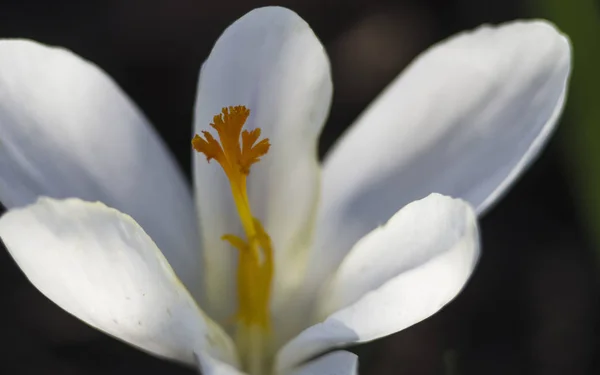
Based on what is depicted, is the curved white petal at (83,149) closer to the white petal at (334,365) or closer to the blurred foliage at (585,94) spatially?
the white petal at (334,365)

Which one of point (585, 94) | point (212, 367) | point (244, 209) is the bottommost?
point (212, 367)

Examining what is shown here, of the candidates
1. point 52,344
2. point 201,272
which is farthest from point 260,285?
point 52,344

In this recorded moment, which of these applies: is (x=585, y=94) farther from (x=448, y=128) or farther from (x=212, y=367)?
(x=212, y=367)

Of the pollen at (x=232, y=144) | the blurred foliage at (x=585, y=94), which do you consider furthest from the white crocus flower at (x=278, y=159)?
the blurred foliage at (x=585, y=94)

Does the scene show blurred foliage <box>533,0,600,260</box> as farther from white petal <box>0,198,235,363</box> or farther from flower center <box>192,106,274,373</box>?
white petal <box>0,198,235,363</box>

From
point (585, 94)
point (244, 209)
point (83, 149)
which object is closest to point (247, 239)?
point (244, 209)

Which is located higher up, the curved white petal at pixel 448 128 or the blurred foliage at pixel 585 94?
the blurred foliage at pixel 585 94

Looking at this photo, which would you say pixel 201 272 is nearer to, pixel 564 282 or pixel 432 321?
pixel 432 321
